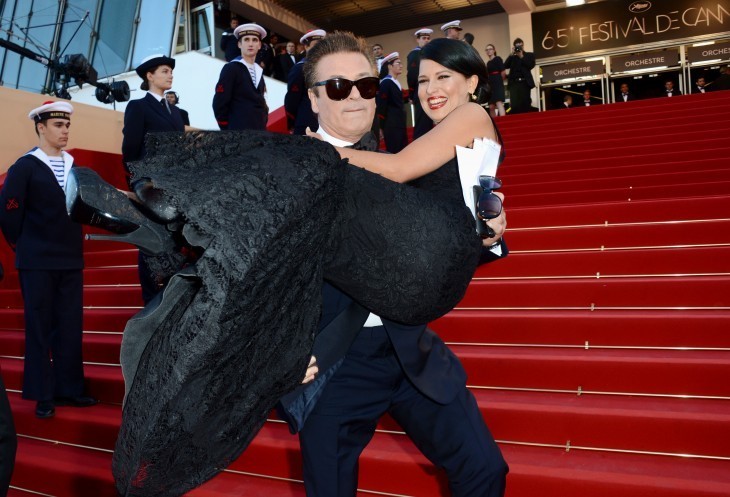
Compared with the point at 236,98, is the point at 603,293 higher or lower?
lower

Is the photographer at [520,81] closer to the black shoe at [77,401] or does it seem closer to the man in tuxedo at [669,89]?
the man in tuxedo at [669,89]

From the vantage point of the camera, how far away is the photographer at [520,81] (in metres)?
11.9

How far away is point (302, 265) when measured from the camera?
3.08 ft

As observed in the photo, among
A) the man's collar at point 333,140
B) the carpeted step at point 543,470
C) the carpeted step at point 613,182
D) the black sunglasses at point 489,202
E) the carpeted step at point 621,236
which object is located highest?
the man's collar at point 333,140

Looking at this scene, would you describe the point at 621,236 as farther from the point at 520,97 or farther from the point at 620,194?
the point at 520,97

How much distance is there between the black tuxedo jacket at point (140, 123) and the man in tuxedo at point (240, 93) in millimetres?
1087

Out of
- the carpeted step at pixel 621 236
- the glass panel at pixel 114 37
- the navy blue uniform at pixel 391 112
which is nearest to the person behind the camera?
the carpeted step at pixel 621 236

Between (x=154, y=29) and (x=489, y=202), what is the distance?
14082 millimetres

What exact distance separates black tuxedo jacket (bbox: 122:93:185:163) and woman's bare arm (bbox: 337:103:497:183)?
118 inches

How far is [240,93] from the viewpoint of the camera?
538cm

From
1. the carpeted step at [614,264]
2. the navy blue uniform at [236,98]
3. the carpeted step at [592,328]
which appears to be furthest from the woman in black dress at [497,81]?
the carpeted step at [592,328]

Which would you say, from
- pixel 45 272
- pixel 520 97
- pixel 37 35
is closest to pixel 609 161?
pixel 45 272

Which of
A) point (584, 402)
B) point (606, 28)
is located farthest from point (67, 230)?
point (606, 28)

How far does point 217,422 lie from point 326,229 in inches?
12.4
